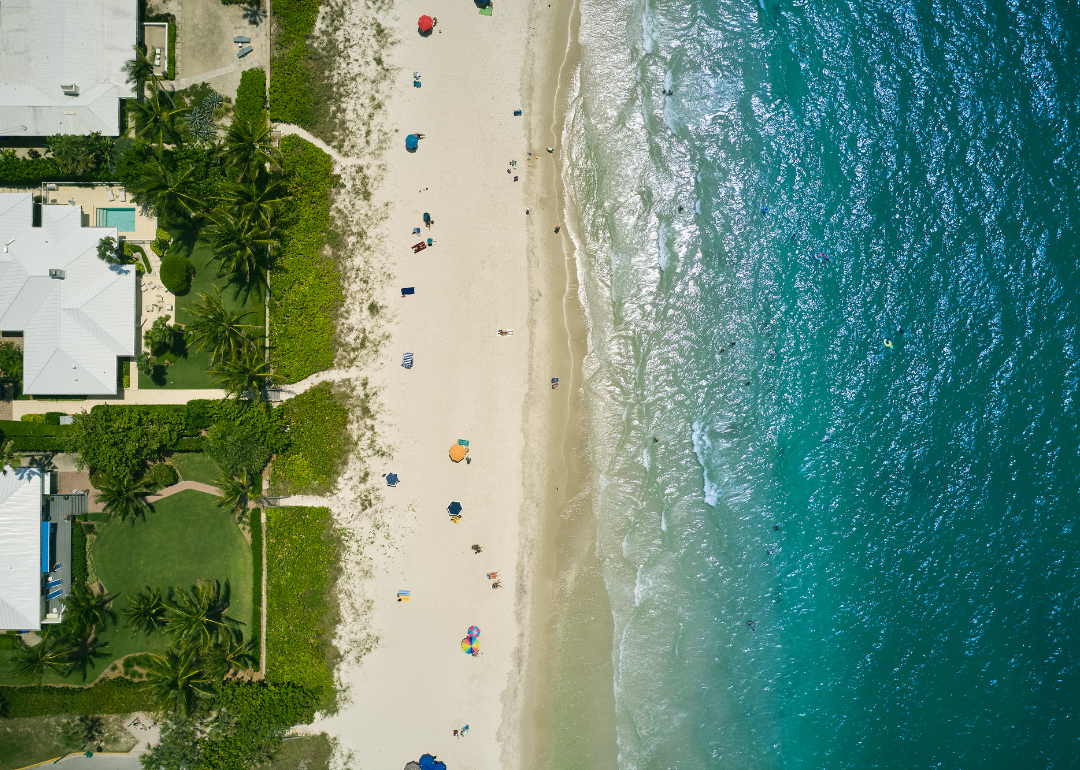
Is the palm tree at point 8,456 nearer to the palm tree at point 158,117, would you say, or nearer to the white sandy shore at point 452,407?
the palm tree at point 158,117

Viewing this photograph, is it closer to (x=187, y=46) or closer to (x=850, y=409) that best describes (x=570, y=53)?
(x=187, y=46)

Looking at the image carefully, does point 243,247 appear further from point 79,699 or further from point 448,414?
point 79,699

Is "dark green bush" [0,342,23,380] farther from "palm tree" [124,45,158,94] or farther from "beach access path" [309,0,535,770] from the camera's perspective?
"beach access path" [309,0,535,770]

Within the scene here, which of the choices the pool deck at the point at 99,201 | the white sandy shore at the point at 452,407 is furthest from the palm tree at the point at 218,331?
the white sandy shore at the point at 452,407

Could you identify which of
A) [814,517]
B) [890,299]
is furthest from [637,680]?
[890,299]

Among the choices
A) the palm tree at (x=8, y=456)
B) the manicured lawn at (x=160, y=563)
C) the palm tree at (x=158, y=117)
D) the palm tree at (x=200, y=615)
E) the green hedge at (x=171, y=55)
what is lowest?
the palm tree at (x=200, y=615)
